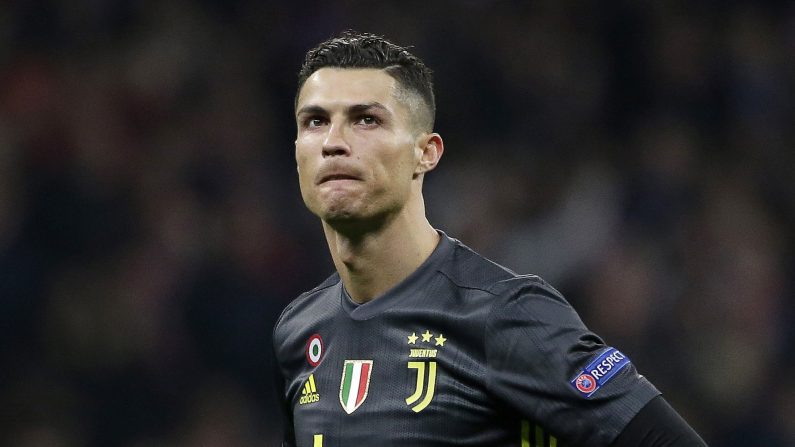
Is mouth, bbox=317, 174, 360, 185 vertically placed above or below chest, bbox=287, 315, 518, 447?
above

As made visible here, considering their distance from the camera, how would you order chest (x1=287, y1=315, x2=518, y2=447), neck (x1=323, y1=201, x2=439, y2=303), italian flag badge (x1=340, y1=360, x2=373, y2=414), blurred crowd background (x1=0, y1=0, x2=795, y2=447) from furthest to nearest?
blurred crowd background (x1=0, y1=0, x2=795, y2=447), neck (x1=323, y1=201, x2=439, y2=303), italian flag badge (x1=340, y1=360, x2=373, y2=414), chest (x1=287, y1=315, x2=518, y2=447)

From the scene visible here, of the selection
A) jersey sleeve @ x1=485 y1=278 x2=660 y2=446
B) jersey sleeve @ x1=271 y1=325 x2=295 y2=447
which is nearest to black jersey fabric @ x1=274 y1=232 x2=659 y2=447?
jersey sleeve @ x1=485 y1=278 x2=660 y2=446

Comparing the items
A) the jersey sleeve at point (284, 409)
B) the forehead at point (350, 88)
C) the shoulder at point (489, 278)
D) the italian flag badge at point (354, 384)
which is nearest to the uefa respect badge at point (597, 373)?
the shoulder at point (489, 278)

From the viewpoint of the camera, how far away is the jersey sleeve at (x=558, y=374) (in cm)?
299

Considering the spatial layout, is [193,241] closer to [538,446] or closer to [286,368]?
[286,368]

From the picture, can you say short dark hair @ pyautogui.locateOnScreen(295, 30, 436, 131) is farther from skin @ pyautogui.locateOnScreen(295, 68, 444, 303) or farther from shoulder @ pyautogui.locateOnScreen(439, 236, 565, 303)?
shoulder @ pyautogui.locateOnScreen(439, 236, 565, 303)

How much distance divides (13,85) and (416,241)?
5.10 metres

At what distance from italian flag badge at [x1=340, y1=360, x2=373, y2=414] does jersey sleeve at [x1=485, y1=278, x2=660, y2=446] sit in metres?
0.38

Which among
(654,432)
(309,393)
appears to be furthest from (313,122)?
(654,432)

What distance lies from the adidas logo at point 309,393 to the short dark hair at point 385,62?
79 cm

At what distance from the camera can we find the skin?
3346mm

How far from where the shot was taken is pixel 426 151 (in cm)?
355

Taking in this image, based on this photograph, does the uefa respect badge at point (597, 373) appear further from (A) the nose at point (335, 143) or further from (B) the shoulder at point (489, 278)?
(A) the nose at point (335, 143)

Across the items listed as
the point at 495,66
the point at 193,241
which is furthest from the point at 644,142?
the point at 193,241
